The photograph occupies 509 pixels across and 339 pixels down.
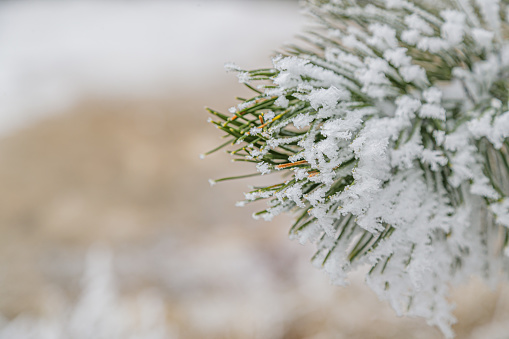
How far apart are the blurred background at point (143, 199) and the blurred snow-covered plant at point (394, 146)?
59 centimetres

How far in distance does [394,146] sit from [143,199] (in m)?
1.90

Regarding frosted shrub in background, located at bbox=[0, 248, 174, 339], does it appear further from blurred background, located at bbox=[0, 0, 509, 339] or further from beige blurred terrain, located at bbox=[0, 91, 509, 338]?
beige blurred terrain, located at bbox=[0, 91, 509, 338]

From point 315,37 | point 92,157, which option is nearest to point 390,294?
point 315,37

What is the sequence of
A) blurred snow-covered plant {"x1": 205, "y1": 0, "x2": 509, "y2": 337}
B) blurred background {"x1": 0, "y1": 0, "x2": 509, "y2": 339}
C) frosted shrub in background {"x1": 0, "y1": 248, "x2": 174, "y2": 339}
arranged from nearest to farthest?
1. blurred snow-covered plant {"x1": 205, "y1": 0, "x2": 509, "y2": 337}
2. frosted shrub in background {"x1": 0, "y1": 248, "x2": 174, "y2": 339}
3. blurred background {"x1": 0, "y1": 0, "x2": 509, "y2": 339}

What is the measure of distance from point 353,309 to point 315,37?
775 millimetres

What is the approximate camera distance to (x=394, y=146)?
0.36m

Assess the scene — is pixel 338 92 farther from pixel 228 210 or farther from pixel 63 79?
pixel 63 79

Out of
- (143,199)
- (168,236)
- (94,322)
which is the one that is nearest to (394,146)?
(94,322)

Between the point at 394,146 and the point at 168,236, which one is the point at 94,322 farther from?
the point at 168,236

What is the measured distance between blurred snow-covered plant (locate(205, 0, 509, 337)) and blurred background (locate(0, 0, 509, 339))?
589 mm

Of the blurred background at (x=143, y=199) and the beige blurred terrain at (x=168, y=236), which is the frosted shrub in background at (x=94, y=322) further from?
the beige blurred terrain at (x=168, y=236)

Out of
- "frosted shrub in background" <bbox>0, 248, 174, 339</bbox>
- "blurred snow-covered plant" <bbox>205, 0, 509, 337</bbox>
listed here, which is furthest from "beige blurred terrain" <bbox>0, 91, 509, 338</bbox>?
"blurred snow-covered plant" <bbox>205, 0, 509, 337</bbox>

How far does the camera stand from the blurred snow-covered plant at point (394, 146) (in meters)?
0.33

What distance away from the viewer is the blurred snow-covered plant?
0.33 meters
